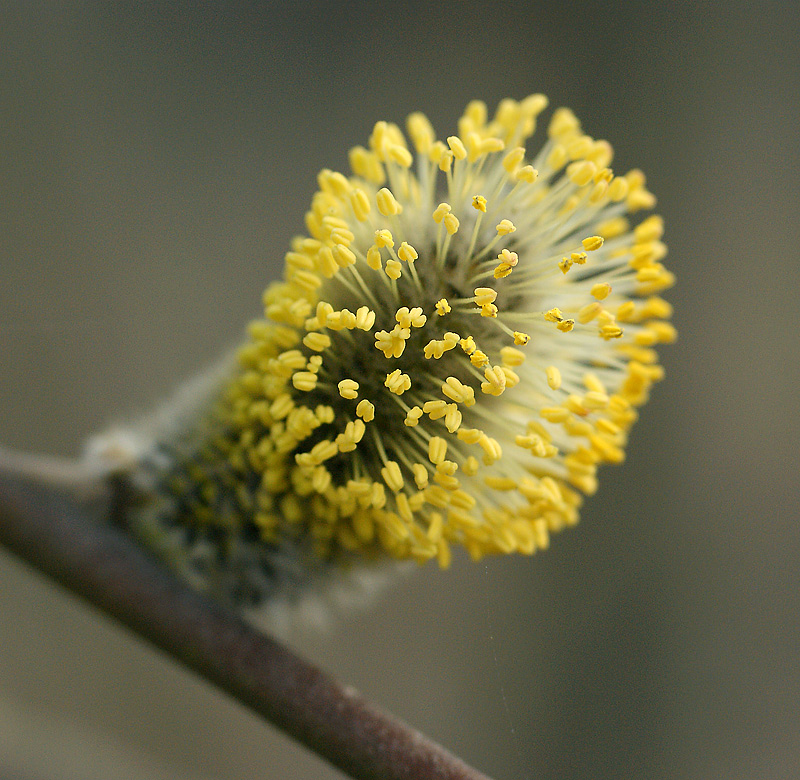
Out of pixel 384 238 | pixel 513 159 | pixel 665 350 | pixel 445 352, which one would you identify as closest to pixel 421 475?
pixel 445 352

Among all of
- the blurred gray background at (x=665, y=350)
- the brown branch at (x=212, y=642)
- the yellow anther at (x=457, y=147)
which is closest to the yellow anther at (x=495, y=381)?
the yellow anther at (x=457, y=147)

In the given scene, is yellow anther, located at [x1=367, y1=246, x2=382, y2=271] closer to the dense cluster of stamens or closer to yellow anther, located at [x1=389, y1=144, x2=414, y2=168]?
the dense cluster of stamens

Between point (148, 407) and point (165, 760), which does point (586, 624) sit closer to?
point (165, 760)

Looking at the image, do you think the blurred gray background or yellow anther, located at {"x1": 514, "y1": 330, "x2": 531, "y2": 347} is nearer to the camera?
yellow anther, located at {"x1": 514, "y1": 330, "x2": 531, "y2": 347}

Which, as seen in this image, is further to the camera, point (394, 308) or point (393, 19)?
point (393, 19)

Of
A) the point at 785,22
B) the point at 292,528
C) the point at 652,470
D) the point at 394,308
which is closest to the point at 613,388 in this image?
the point at 394,308

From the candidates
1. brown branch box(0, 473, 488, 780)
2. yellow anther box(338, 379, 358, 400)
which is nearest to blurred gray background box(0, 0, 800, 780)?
brown branch box(0, 473, 488, 780)
